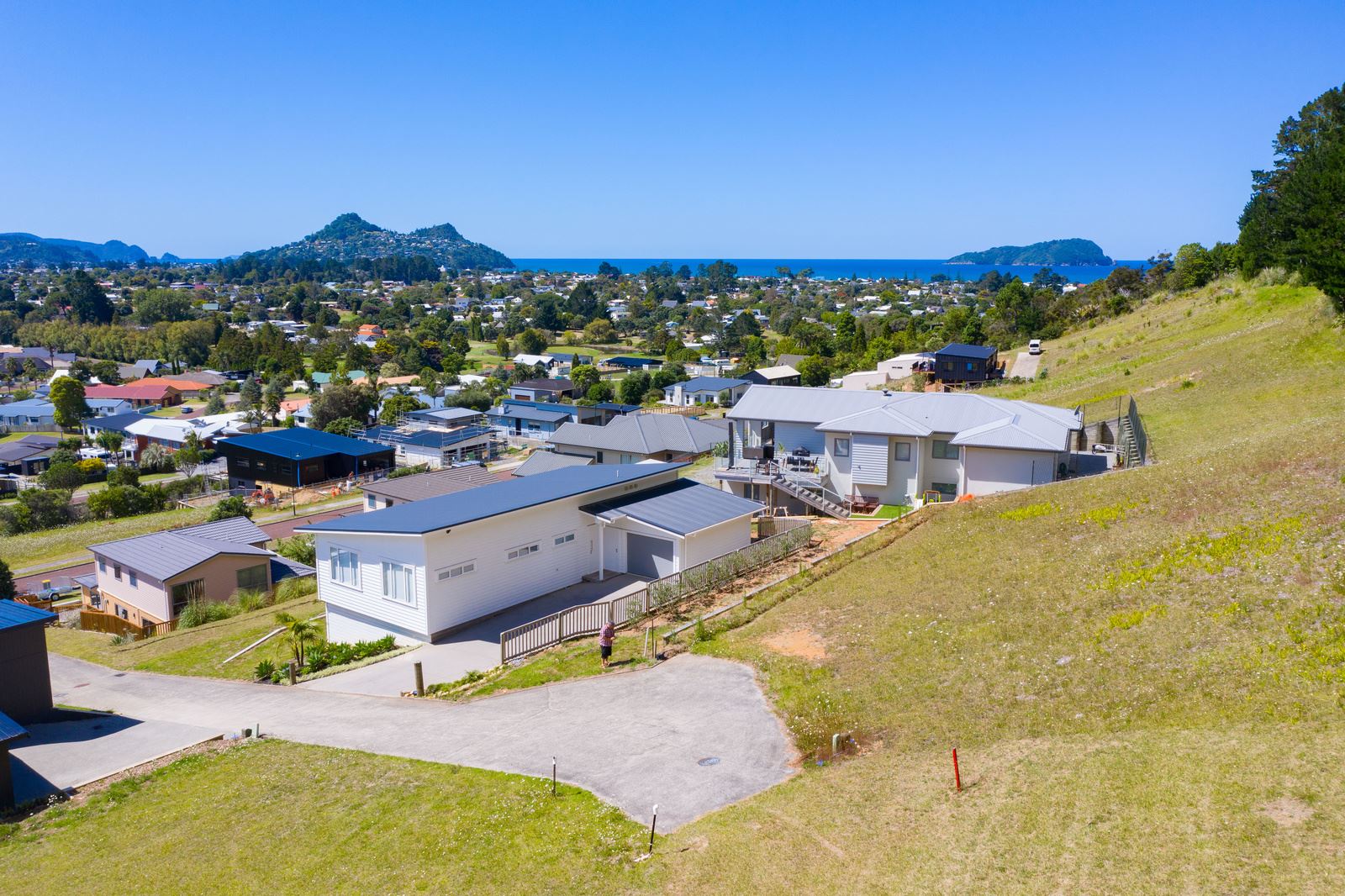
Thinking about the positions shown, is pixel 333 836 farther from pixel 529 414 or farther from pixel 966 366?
pixel 529 414

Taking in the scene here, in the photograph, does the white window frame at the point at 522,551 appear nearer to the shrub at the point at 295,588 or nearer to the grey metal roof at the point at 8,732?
the grey metal roof at the point at 8,732

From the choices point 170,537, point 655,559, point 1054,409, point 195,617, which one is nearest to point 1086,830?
point 655,559

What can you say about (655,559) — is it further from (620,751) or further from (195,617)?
(195,617)

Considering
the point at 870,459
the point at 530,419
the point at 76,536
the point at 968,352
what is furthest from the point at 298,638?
the point at 530,419

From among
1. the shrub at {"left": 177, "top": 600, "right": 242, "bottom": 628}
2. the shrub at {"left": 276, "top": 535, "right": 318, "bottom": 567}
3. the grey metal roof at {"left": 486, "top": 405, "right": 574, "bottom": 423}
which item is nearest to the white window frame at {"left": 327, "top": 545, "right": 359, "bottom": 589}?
the shrub at {"left": 177, "top": 600, "right": 242, "bottom": 628}

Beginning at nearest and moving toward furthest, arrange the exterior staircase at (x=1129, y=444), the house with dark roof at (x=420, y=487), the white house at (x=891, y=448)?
the exterior staircase at (x=1129, y=444)
the white house at (x=891, y=448)
the house with dark roof at (x=420, y=487)

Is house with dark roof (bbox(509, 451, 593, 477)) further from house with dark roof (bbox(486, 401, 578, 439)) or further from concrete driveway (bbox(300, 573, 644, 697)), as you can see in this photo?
house with dark roof (bbox(486, 401, 578, 439))

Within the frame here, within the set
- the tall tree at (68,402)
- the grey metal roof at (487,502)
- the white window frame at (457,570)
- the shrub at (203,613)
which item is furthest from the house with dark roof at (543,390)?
the white window frame at (457,570)
